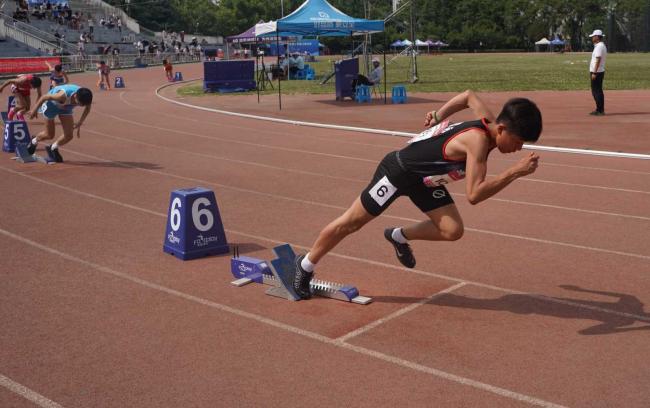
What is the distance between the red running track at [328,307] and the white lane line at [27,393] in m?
0.01

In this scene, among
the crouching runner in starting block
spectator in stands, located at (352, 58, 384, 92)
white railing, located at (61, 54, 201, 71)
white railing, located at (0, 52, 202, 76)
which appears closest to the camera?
the crouching runner in starting block

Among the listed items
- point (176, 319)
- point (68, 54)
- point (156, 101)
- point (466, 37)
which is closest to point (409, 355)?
point (176, 319)

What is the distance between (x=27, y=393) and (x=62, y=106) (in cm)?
925

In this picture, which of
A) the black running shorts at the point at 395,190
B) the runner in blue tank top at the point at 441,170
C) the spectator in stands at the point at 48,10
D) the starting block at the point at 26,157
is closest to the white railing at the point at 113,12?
the spectator in stands at the point at 48,10

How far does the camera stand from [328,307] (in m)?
5.71

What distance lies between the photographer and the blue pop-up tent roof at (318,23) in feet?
77.1

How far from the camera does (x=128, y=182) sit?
37.6 ft

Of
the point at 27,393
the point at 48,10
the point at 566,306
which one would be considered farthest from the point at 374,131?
the point at 48,10

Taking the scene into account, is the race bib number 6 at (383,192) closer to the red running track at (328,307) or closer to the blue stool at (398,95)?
the red running track at (328,307)

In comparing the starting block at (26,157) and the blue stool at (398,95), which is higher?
the blue stool at (398,95)

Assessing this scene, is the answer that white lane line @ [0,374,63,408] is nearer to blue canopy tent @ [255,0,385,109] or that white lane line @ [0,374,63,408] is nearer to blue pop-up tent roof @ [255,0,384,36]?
blue canopy tent @ [255,0,385,109]

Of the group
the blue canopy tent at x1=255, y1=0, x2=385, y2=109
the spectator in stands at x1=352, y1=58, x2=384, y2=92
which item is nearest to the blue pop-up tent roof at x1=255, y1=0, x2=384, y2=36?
the blue canopy tent at x1=255, y1=0, x2=385, y2=109

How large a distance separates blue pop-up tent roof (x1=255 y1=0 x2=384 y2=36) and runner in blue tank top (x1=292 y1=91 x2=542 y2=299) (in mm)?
18238

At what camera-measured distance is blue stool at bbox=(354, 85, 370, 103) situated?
25.2m
